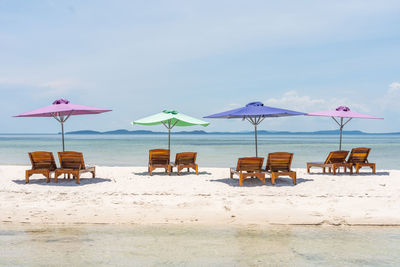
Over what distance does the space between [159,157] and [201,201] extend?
4.22 meters

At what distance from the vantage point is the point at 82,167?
9891mm

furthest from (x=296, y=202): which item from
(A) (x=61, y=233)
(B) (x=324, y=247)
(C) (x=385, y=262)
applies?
(A) (x=61, y=233)

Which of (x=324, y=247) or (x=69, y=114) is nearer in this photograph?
(x=324, y=247)

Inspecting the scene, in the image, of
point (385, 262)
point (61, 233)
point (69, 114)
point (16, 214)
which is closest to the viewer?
point (385, 262)

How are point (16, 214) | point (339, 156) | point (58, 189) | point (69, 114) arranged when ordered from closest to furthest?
point (16, 214)
point (58, 189)
point (69, 114)
point (339, 156)

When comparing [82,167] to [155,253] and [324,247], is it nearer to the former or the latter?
[155,253]

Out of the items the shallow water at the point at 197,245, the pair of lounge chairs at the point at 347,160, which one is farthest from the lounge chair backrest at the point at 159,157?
the shallow water at the point at 197,245

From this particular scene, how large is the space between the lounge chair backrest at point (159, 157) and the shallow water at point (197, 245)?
5.42 m

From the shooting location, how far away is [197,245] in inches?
204

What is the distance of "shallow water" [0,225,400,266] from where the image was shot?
15.1ft

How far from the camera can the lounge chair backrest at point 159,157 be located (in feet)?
37.6

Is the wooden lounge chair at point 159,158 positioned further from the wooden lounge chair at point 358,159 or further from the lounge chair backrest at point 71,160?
the wooden lounge chair at point 358,159

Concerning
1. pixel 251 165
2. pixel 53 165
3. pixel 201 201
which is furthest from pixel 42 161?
pixel 251 165

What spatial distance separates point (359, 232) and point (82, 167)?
6884 millimetres
